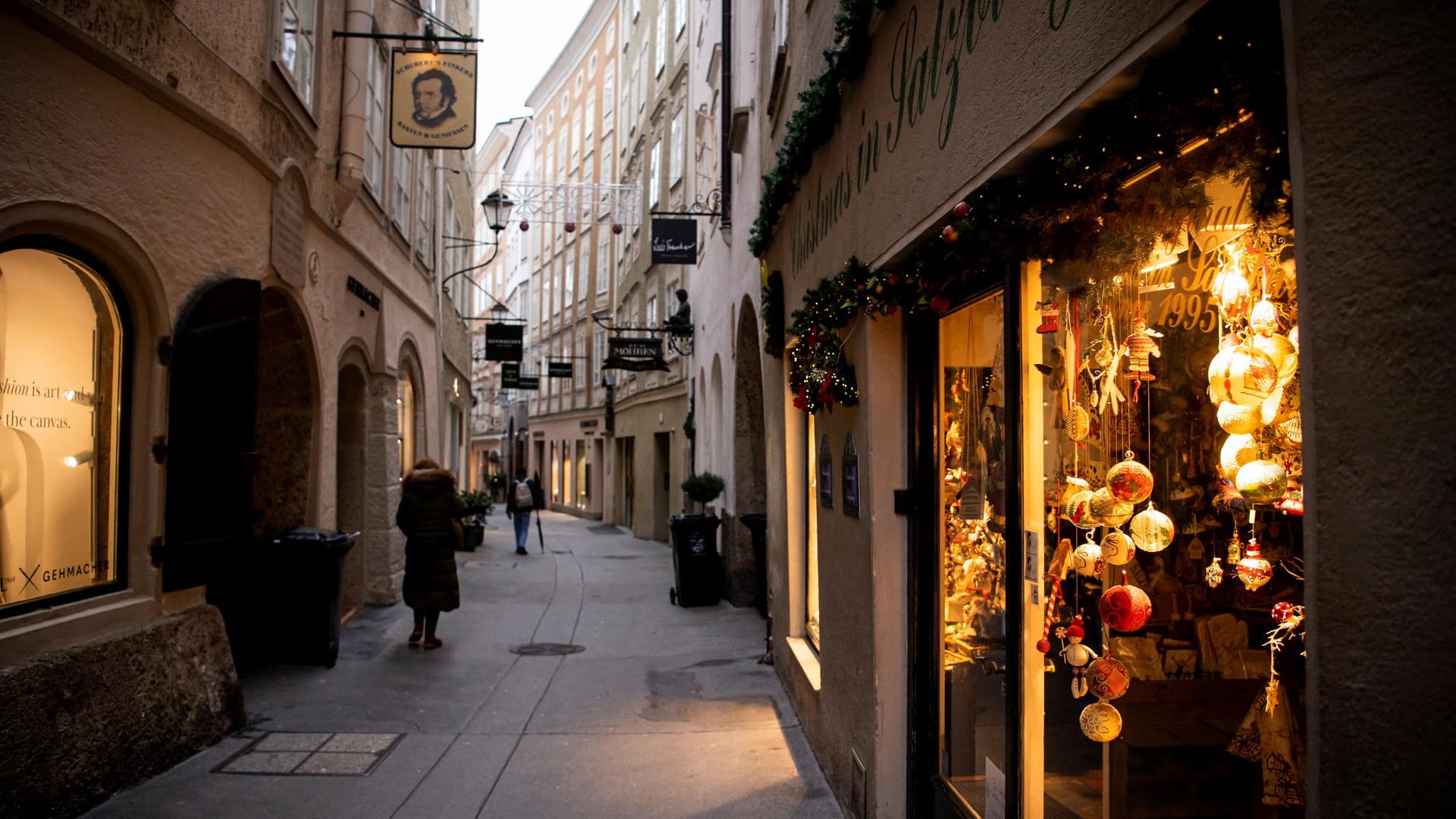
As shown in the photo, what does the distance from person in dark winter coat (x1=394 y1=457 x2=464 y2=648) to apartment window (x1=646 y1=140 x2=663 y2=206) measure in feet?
41.9

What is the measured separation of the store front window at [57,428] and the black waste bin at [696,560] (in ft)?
22.8

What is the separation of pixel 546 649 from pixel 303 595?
238 cm

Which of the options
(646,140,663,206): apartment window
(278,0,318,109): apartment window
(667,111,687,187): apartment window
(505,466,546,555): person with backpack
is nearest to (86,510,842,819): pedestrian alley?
(278,0,318,109): apartment window

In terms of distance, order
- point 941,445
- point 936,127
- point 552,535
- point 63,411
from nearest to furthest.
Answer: point 936,127 → point 941,445 → point 63,411 → point 552,535

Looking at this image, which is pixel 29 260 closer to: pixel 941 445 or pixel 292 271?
pixel 292 271

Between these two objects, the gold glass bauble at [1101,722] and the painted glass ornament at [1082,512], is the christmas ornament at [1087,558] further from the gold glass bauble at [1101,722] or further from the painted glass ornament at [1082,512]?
the gold glass bauble at [1101,722]

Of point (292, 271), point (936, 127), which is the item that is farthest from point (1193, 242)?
point (292, 271)

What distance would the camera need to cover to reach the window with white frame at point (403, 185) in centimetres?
1282

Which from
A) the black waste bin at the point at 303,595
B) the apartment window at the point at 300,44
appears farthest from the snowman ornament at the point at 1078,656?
the apartment window at the point at 300,44

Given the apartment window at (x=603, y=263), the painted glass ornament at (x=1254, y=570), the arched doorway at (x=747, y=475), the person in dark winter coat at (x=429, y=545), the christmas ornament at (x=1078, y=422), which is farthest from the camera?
the apartment window at (x=603, y=263)

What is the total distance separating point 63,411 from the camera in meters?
5.20

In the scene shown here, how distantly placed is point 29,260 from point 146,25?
1434 millimetres

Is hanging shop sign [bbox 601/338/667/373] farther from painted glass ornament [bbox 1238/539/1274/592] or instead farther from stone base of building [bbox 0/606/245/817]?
painted glass ornament [bbox 1238/539/1274/592]

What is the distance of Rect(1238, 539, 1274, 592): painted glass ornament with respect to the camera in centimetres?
261
